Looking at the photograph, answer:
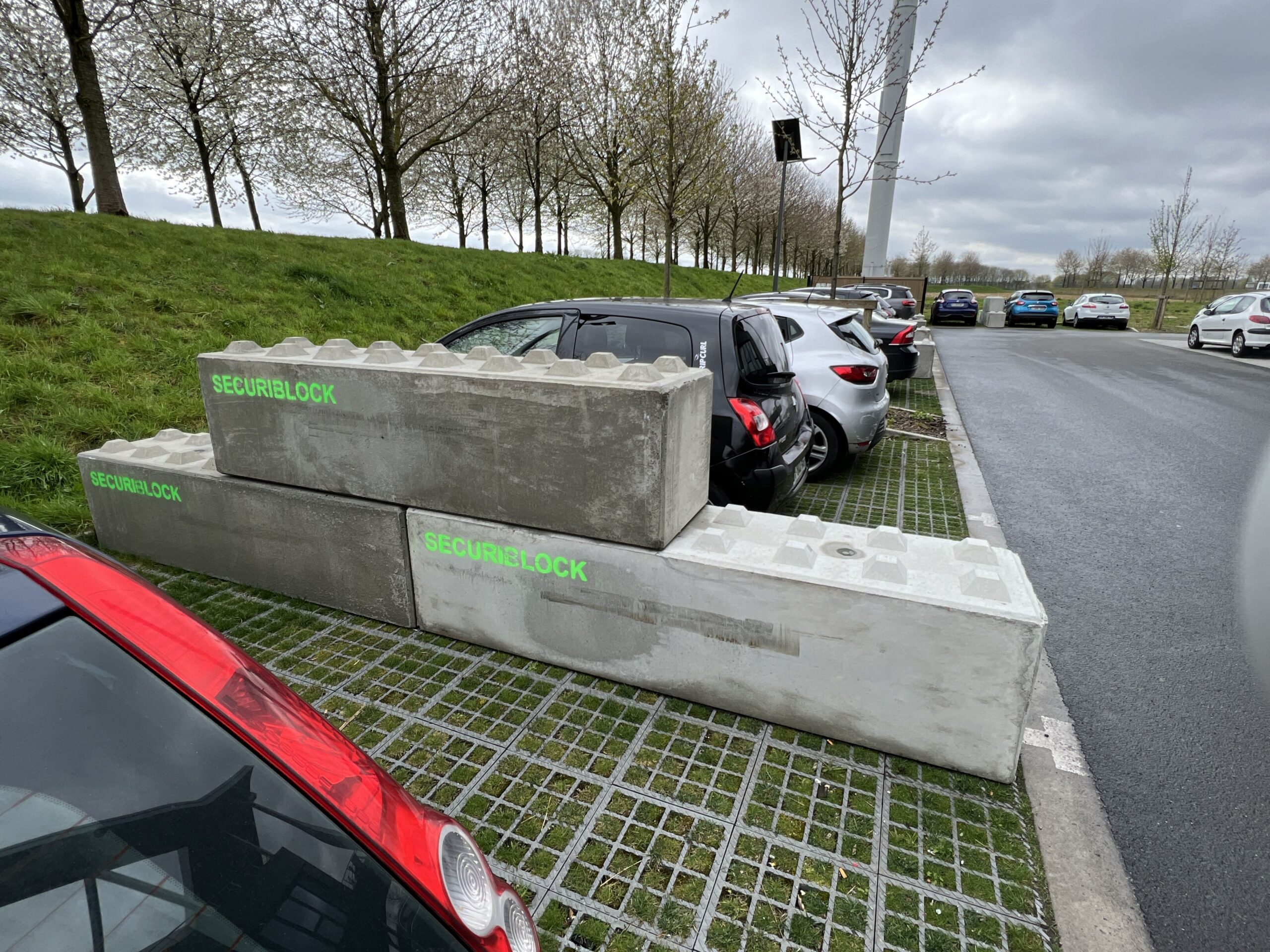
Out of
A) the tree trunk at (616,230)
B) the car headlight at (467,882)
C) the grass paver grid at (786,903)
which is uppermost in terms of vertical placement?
the tree trunk at (616,230)

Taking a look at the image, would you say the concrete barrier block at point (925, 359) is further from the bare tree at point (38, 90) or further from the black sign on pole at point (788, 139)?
the bare tree at point (38, 90)

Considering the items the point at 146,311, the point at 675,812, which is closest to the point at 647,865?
the point at 675,812

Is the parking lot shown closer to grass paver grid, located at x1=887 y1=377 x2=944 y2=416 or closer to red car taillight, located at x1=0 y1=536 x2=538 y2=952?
red car taillight, located at x1=0 y1=536 x2=538 y2=952

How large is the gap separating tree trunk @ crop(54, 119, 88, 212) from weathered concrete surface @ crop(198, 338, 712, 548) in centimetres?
2570

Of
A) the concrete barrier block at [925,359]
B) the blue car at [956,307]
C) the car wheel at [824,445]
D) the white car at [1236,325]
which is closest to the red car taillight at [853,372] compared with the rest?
the car wheel at [824,445]

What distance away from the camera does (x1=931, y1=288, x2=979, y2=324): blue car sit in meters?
32.2

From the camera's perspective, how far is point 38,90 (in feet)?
59.1

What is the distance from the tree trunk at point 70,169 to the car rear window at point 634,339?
26.0m

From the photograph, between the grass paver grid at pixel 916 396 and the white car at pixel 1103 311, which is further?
the white car at pixel 1103 311

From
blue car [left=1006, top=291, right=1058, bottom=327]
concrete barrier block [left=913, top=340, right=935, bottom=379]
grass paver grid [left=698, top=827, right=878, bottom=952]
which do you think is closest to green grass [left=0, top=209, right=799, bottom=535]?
grass paver grid [left=698, top=827, right=878, bottom=952]

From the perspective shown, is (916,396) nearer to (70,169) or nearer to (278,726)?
(278,726)

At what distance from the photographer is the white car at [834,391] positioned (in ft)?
21.8

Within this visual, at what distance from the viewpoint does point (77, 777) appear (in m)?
0.91

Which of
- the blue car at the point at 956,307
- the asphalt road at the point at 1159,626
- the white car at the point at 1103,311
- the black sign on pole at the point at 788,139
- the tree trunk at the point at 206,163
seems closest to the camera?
the asphalt road at the point at 1159,626
